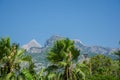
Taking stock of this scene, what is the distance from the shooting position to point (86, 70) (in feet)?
127

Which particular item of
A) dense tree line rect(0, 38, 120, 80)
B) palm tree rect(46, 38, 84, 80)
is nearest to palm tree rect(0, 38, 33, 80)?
dense tree line rect(0, 38, 120, 80)

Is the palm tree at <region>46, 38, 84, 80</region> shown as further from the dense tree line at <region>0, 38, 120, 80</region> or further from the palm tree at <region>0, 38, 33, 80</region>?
the palm tree at <region>0, 38, 33, 80</region>

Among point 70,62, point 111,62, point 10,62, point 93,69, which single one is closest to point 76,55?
point 70,62

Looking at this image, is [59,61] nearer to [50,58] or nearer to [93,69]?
[50,58]

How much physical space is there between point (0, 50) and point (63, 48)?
7.58 metres

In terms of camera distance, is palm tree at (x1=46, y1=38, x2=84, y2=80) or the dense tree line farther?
palm tree at (x1=46, y1=38, x2=84, y2=80)

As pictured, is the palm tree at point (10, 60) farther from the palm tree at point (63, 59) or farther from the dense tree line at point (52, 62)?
the palm tree at point (63, 59)

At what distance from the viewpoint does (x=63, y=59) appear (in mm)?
38000

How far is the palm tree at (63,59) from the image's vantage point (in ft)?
122

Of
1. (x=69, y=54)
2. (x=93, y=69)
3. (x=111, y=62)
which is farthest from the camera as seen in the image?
(x=111, y=62)

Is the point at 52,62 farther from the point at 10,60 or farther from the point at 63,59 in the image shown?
the point at 10,60

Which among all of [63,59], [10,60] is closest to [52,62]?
[63,59]

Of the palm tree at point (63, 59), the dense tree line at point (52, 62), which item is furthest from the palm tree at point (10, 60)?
the palm tree at point (63, 59)

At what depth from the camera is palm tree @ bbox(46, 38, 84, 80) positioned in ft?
122
